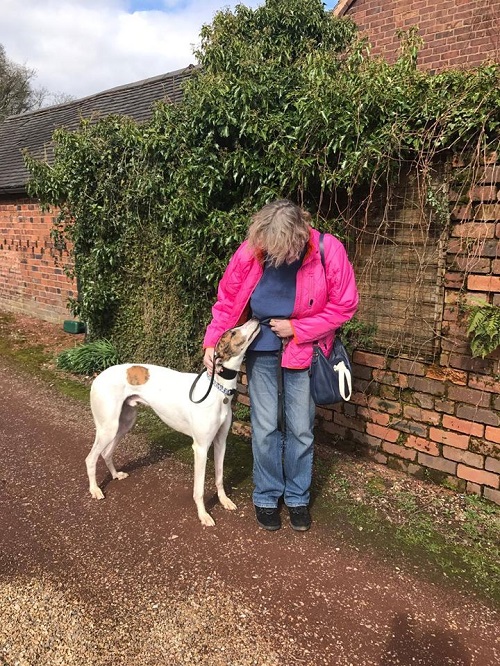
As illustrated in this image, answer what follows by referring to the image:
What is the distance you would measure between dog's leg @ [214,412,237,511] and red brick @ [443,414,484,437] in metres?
1.72

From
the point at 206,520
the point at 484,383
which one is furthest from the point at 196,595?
the point at 484,383

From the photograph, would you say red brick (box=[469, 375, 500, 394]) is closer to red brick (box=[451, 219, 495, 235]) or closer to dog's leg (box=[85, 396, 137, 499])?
red brick (box=[451, 219, 495, 235])

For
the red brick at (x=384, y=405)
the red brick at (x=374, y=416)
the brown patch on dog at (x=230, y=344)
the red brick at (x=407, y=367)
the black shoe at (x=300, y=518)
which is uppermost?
the brown patch on dog at (x=230, y=344)

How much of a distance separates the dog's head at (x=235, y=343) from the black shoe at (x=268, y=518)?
106cm

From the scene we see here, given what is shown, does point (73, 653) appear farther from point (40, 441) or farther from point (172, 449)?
point (40, 441)


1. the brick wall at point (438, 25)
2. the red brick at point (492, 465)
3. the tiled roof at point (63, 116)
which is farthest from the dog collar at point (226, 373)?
the brick wall at point (438, 25)

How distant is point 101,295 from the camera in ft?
21.6

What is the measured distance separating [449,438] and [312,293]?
1.76m

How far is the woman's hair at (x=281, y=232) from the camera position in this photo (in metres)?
2.85

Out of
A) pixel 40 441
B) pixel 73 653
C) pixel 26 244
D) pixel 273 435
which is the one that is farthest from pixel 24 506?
pixel 26 244

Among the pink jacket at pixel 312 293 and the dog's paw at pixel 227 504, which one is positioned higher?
the pink jacket at pixel 312 293

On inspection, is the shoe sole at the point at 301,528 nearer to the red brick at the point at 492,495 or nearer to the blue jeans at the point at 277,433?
the blue jeans at the point at 277,433

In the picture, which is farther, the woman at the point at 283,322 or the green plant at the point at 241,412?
the green plant at the point at 241,412

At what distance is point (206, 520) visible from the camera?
3.49 meters
